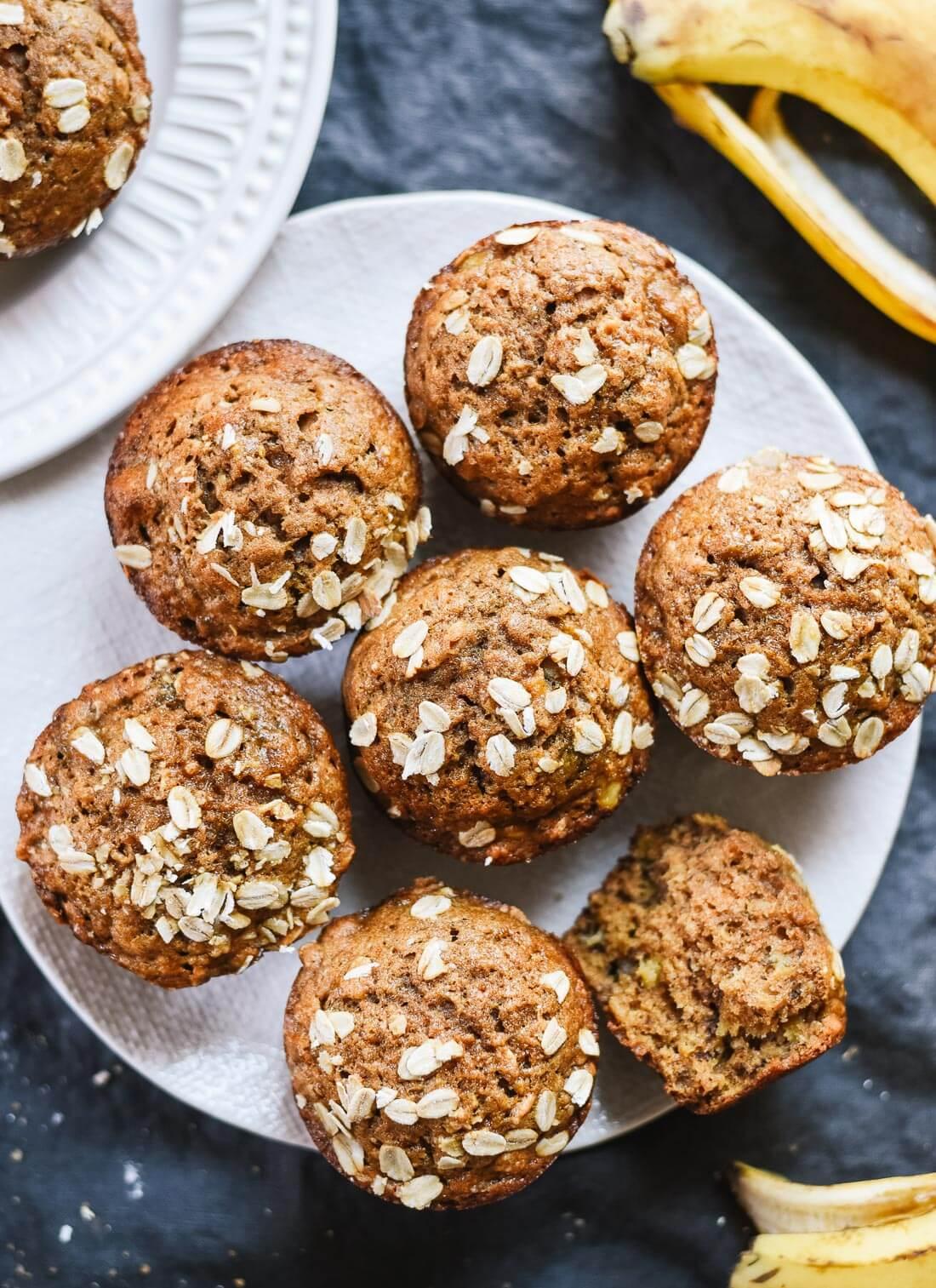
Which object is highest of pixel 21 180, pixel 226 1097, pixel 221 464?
pixel 21 180

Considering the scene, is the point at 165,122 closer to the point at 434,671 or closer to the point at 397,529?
the point at 397,529

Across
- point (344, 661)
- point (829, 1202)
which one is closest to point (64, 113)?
point (344, 661)

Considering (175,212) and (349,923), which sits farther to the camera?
(175,212)

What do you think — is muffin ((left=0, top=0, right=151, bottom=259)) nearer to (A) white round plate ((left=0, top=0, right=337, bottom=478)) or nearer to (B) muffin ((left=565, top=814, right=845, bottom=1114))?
(A) white round plate ((left=0, top=0, right=337, bottom=478))

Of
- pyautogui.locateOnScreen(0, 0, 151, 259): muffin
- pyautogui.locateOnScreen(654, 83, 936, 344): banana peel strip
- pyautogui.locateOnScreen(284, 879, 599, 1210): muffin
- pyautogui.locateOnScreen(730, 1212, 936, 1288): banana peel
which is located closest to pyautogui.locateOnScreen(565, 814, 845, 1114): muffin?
pyautogui.locateOnScreen(284, 879, 599, 1210): muffin

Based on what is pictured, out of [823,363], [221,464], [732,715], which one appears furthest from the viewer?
[823,363]

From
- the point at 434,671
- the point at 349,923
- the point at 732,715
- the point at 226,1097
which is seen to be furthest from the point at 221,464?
the point at 226,1097

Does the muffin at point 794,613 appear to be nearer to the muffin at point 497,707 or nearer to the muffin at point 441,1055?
the muffin at point 497,707
